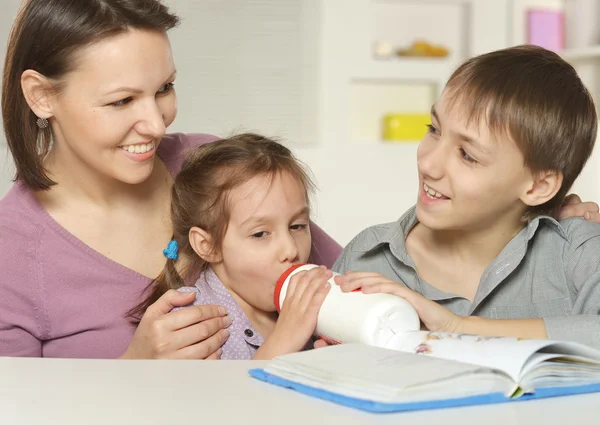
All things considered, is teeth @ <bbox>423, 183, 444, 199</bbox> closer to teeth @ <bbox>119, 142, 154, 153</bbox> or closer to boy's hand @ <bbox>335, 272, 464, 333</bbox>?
boy's hand @ <bbox>335, 272, 464, 333</bbox>

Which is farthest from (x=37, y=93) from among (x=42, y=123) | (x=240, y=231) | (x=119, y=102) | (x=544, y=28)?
(x=544, y=28)

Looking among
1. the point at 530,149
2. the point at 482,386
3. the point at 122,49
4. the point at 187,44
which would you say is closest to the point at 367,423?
the point at 482,386

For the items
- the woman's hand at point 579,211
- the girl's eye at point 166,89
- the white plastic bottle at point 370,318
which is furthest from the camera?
the girl's eye at point 166,89

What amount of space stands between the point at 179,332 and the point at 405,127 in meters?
3.26

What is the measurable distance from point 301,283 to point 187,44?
2996 mm

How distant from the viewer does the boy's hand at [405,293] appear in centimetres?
126

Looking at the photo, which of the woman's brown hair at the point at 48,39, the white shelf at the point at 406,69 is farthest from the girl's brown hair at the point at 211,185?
the white shelf at the point at 406,69

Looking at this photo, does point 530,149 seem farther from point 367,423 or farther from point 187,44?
point 187,44

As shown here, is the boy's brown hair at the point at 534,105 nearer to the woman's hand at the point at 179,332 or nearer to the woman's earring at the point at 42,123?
the woman's hand at the point at 179,332

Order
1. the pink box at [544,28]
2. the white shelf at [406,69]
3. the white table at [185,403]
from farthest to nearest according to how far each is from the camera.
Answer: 1. the pink box at [544,28]
2. the white shelf at [406,69]
3. the white table at [185,403]

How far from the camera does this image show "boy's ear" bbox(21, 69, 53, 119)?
1752mm

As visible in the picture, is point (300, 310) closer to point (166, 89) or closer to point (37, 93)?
point (166, 89)

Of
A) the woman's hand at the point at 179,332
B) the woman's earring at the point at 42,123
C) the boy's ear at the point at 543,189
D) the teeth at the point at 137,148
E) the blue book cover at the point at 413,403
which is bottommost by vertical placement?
the woman's hand at the point at 179,332

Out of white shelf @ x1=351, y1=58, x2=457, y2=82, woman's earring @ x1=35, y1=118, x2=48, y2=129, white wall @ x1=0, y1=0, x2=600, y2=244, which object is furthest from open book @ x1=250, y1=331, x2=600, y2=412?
white shelf @ x1=351, y1=58, x2=457, y2=82
